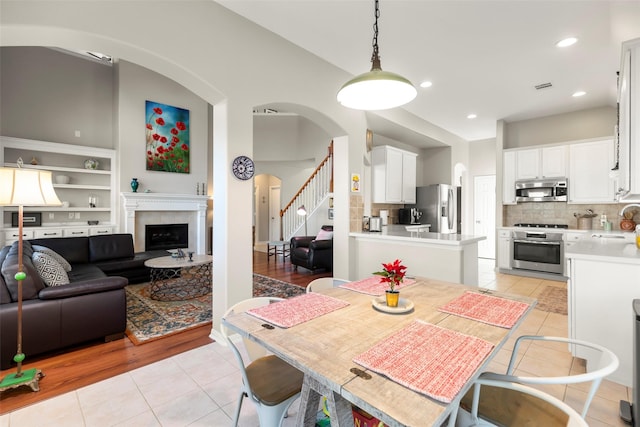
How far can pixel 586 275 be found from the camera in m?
2.41

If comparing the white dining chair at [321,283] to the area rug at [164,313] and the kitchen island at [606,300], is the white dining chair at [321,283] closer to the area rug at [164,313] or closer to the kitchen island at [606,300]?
the area rug at [164,313]

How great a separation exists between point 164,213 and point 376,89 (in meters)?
5.96

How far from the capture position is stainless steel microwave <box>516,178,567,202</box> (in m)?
5.44

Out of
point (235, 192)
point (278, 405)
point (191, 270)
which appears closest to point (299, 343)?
point (278, 405)

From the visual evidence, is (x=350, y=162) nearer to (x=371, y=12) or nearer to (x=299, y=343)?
(x=371, y=12)

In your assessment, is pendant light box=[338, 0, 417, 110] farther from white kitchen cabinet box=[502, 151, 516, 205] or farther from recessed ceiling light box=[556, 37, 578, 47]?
white kitchen cabinet box=[502, 151, 516, 205]

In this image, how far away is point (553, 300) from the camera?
13.8ft

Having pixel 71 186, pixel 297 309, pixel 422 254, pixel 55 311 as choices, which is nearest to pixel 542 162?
pixel 422 254

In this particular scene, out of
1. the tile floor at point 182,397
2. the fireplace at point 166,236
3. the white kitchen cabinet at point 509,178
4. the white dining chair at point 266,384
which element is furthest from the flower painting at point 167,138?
the white kitchen cabinet at point 509,178

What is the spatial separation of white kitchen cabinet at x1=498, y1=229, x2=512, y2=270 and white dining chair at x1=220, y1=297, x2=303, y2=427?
5.70 m

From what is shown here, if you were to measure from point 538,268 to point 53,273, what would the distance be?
7074mm

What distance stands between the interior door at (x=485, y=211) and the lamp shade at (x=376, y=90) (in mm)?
6480

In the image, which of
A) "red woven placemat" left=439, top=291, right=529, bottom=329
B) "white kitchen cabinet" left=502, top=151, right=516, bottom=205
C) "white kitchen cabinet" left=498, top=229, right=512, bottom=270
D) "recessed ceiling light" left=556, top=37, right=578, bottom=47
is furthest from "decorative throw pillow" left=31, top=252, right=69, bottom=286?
"white kitchen cabinet" left=502, top=151, right=516, bottom=205

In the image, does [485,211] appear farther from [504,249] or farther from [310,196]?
[310,196]
